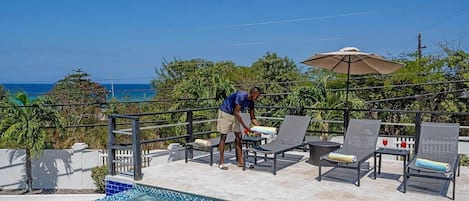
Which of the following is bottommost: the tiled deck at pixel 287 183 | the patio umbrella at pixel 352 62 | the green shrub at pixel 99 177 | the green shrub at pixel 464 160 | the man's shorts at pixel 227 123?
the green shrub at pixel 99 177

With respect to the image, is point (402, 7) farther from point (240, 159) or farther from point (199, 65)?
point (240, 159)

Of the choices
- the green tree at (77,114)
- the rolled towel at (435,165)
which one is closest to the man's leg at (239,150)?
the rolled towel at (435,165)

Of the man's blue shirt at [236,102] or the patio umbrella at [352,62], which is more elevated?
the patio umbrella at [352,62]

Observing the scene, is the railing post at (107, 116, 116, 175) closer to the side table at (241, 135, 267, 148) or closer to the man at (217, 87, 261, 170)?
the man at (217, 87, 261, 170)

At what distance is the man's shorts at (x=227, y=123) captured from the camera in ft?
21.6

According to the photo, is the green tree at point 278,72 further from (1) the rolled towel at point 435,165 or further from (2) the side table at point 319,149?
(1) the rolled towel at point 435,165

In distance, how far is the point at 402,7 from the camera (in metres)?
21.5

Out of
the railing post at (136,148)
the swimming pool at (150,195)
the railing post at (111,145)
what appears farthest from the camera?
the railing post at (111,145)

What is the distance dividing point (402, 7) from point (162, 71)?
46.2 ft

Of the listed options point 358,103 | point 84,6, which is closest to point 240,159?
point 358,103

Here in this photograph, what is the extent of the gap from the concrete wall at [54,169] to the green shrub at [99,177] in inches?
14.6

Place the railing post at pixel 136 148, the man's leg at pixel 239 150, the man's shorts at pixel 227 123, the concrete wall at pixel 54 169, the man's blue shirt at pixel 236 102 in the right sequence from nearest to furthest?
1. the railing post at pixel 136 148
2. the man's blue shirt at pixel 236 102
3. the man's shorts at pixel 227 123
4. the man's leg at pixel 239 150
5. the concrete wall at pixel 54 169

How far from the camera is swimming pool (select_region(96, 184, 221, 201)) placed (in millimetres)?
5250

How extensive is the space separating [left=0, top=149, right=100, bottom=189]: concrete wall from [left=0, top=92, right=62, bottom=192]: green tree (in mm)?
277
